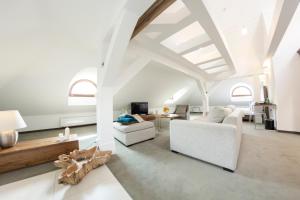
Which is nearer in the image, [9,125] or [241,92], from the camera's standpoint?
[9,125]

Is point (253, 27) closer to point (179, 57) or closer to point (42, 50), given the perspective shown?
point (179, 57)

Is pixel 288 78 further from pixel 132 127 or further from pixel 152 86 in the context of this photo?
pixel 132 127

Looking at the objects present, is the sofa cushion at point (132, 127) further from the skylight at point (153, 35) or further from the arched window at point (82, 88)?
the arched window at point (82, 88)

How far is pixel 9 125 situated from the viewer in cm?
167

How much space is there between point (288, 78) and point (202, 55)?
261 cm

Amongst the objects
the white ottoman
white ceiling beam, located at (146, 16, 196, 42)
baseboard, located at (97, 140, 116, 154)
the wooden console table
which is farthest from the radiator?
white ceiling beam, located at (146, 16, 196, 42)

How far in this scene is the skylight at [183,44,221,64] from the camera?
3.88 meters

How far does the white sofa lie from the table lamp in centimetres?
255

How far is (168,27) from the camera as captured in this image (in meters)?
2.29

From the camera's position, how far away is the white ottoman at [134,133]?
3.08m

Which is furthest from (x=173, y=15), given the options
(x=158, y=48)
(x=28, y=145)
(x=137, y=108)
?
(x=137, y=108)

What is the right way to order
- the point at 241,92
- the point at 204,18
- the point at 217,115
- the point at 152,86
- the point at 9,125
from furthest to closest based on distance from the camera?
the point at 241,92 → the point at 152,86 → the point at 217,115 → the point at 204,18 → the point at 9,125

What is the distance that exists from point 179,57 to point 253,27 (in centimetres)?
254

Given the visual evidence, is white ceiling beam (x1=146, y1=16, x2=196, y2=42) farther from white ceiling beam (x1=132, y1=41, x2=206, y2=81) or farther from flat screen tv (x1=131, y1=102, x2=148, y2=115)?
flat screen tv (x1=131, y1=102, x2=148, y2=115)
